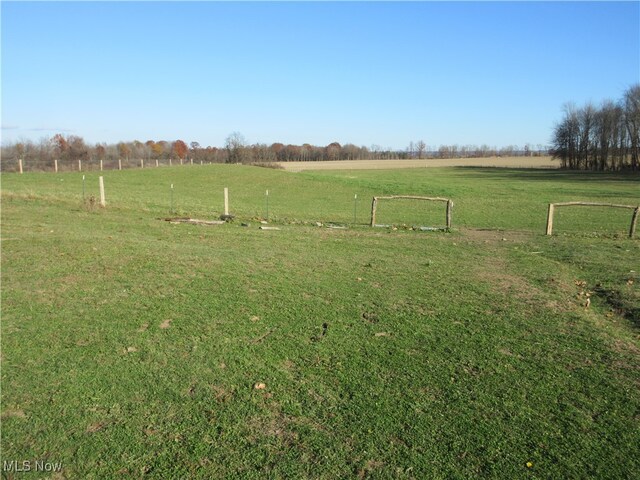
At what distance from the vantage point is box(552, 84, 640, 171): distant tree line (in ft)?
258

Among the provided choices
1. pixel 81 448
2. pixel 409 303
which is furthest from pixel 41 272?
pixel 409 303

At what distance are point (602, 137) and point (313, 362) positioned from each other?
9655 centimetres

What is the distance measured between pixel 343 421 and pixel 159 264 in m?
7.01

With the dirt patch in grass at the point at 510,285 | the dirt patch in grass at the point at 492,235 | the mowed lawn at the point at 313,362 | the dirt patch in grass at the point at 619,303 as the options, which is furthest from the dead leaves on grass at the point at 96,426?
the dirt patch in grass at the point at 492,235

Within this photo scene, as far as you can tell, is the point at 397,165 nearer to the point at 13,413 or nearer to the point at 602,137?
the point at 602,137

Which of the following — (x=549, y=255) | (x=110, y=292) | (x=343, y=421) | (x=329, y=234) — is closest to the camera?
(x=343, y=421)

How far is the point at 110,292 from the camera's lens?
334 inches

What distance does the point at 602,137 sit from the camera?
86500 mm

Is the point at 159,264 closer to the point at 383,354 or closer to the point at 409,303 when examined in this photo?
the point at 409,303

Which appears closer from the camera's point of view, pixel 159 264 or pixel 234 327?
pixel 234 327

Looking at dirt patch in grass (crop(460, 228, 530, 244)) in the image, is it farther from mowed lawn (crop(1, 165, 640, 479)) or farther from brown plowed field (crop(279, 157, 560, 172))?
brown plowed field (crop(279, 157, 560, 172))

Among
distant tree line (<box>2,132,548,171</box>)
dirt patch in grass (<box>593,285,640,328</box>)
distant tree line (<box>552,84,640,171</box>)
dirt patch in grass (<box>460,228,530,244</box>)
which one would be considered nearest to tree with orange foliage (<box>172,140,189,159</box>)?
distant tree line (<box>2,132,548,171</box>)

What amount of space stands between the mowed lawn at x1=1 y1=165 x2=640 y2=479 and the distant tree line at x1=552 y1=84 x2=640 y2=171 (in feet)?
261

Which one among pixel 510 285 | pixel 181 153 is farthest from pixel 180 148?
pixel 510 285
